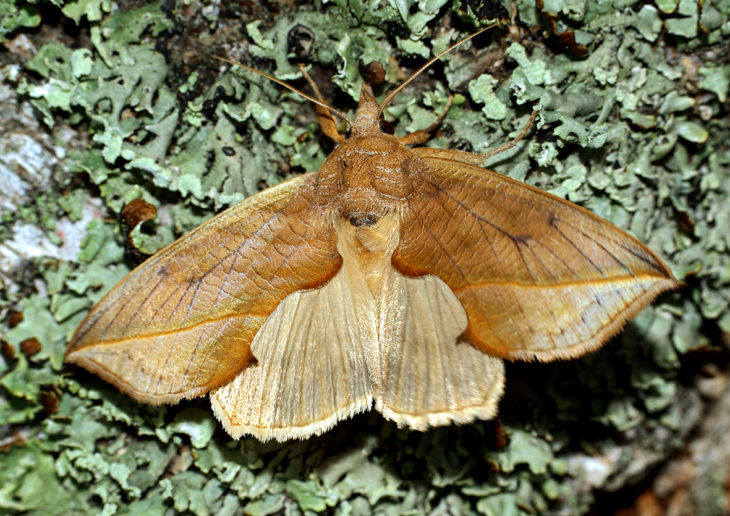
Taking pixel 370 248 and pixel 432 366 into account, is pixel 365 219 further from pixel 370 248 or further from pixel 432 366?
pixel 432 366

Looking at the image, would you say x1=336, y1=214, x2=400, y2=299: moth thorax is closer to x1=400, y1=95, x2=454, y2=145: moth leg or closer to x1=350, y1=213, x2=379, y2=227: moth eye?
x1=350, y1=213, x2=379, y2=227: moth eye

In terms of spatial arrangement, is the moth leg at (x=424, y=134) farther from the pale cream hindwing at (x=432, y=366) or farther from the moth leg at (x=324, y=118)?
the pale cream hindwing at (x=432, y=366)

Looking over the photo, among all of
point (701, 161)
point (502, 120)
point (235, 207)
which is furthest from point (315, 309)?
point (701, 161)

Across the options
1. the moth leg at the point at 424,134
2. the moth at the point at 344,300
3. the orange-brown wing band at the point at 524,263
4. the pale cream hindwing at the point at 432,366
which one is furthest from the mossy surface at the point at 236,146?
the pale cream hindwing at the point at 432,366

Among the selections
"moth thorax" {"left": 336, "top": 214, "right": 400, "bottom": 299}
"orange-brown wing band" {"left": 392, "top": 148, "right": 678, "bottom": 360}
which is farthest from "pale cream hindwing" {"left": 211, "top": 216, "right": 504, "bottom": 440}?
"orange-brown wing band" {"left": 392, "top": 148, "right": 678, "bottom": 360}

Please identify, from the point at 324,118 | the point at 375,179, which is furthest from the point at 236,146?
the point at 375,179
